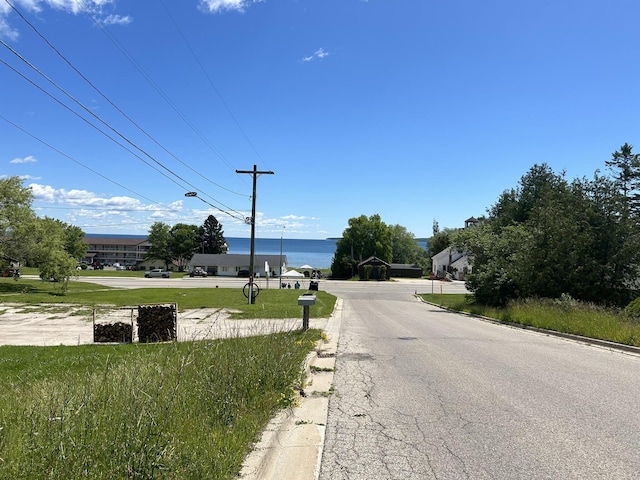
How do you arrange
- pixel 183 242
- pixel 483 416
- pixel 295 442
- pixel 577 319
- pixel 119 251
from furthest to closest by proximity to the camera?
pixel 119 251
pixel 183 242
pixel 577 319
pixel 483 416
pixel 295 442

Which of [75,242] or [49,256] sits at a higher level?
[75,242]

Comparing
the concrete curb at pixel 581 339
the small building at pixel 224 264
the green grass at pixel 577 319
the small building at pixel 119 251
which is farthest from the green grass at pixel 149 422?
the small building at pixel 119 251

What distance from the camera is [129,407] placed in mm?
4570

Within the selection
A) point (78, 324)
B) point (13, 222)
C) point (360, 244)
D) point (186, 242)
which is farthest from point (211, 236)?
point (78, 324)

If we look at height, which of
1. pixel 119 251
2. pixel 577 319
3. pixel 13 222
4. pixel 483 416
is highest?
pixel 119 251

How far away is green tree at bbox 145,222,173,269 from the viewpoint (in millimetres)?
124562

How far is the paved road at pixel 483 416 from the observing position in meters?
4.59

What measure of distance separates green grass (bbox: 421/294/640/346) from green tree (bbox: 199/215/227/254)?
4168 inches

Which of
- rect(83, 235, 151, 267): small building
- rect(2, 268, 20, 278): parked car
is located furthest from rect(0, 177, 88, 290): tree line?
rect(83, 235, 151, 267): small building

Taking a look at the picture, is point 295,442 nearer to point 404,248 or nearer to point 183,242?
point 183,242

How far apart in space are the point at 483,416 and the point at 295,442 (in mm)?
2635

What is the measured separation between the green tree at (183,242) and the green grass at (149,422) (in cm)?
12081

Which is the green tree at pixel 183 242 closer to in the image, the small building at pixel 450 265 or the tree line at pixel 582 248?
the small building at pixel 450 265

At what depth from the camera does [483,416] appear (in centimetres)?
619
